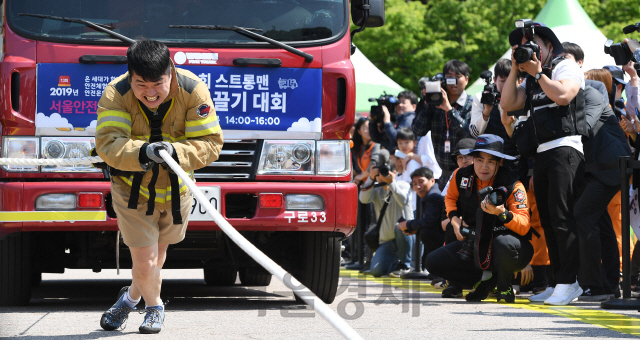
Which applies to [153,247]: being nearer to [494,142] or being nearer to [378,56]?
[494,142]

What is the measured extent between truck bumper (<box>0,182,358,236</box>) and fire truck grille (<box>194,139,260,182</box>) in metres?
0.07

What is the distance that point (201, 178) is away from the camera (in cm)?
659

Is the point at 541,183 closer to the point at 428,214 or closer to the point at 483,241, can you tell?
the point at 483,241

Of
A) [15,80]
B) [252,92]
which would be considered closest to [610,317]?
[252,92]

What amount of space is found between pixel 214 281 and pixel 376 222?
239cm

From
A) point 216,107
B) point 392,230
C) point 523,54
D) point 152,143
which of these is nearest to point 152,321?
point 152,143

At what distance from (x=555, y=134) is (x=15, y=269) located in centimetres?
403

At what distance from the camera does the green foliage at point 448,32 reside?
2906 centimetres

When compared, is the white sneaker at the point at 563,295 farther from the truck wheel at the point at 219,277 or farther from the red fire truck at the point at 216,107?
the truck wheel at the point at 219,277

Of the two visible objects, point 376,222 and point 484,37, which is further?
point 484,37

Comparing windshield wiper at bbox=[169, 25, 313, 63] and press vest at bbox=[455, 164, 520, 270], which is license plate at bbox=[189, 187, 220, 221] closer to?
windshield wiper at bbox=[169, 25, 313, 63]

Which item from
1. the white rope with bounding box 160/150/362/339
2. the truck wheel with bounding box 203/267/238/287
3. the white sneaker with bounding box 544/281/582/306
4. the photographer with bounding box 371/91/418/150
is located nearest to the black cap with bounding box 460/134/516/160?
the white sneaker with bounding box 544/281/582/306

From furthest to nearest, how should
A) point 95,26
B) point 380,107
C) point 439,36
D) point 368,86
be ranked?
point 439,36 → point 368,86 → point 380,107 → point 95,26

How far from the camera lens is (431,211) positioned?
9.49 m
